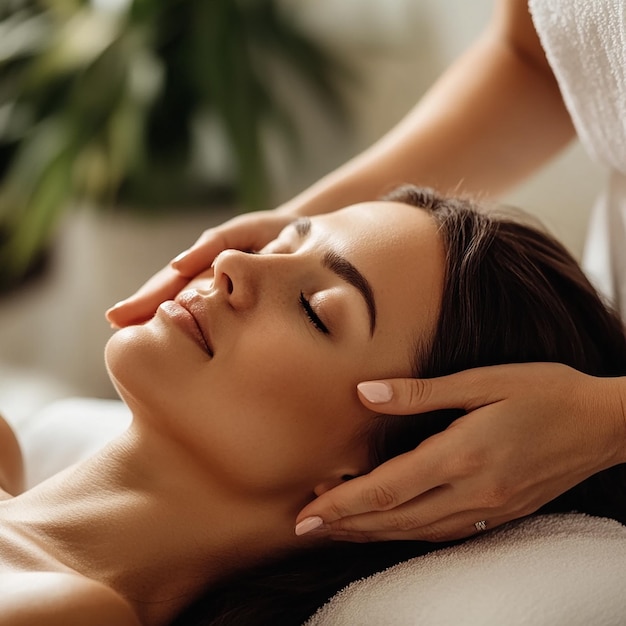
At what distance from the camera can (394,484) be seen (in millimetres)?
961

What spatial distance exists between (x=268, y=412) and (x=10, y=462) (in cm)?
56

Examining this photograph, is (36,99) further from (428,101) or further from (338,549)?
(338,549)

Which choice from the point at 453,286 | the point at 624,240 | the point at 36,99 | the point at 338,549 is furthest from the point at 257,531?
the point at 36,99

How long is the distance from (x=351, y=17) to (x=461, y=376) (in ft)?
5.89

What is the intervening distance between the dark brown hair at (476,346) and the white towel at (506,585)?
58mm

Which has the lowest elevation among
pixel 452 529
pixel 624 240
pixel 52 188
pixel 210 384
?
pixel 452 529

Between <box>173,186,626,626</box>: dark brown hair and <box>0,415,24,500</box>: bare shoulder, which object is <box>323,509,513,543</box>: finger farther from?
<box>0,415,24,500</box>: bare shoulder

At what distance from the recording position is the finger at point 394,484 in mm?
957

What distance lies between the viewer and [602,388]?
103cm

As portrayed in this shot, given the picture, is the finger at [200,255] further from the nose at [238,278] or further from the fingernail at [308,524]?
the fingernail at [308,524]

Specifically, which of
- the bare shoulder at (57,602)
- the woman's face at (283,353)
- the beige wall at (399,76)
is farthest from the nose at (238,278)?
the beige wall at (399,76)

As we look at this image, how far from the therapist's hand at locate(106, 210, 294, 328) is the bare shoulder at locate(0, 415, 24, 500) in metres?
0.29

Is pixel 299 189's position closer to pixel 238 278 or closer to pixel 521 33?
pixel 521 33

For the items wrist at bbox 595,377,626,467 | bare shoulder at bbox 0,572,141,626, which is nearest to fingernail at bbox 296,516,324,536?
bare shoulder at bbox 0,572,141,626
